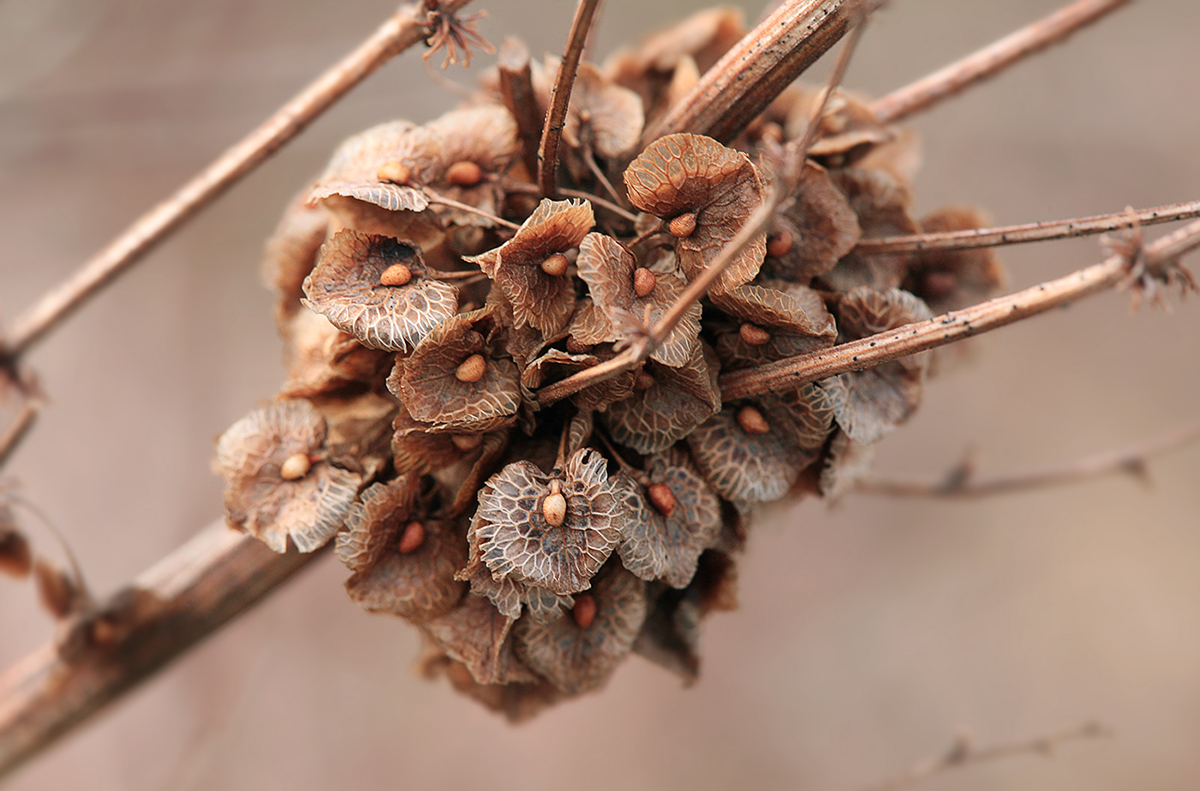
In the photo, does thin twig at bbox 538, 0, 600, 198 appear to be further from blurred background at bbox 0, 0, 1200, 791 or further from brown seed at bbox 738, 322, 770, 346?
blurred background at bbox 0, 0, 1200, 791

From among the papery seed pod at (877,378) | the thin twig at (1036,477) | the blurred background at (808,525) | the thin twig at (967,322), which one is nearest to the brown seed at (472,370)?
the thin twig at (967,322)

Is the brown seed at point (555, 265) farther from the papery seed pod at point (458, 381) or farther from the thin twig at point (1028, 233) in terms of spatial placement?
the thin twig at point (1028, 233)

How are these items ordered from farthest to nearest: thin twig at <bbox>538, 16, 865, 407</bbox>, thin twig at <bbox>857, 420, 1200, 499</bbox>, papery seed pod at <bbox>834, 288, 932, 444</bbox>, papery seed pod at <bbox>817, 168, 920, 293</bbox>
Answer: thin twig at <bbox>857, 420, 1200, 499</bbox>
papery seed pod at <bbox>817, 168, 920, 293</bbox>
papery seed pod at <bbox>834, 288, 932, 444</bbox>
thin twig at <bbox>538, 16, 865, 407</bbox>

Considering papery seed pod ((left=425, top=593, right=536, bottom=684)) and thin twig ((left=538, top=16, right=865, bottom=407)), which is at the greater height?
thin twig ((left=538, top=16, right=865, bottom=407))

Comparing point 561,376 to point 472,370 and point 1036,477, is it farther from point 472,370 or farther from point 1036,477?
point 1036,477

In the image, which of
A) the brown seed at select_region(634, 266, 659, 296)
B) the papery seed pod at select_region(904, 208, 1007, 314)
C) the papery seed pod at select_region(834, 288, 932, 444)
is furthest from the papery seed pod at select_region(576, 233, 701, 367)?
the papery seed pod at select_region(904, 208, 1007, 314)

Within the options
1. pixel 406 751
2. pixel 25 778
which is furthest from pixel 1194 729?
pixel 25 778

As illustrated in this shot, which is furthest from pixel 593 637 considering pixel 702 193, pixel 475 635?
pixel 702 193
